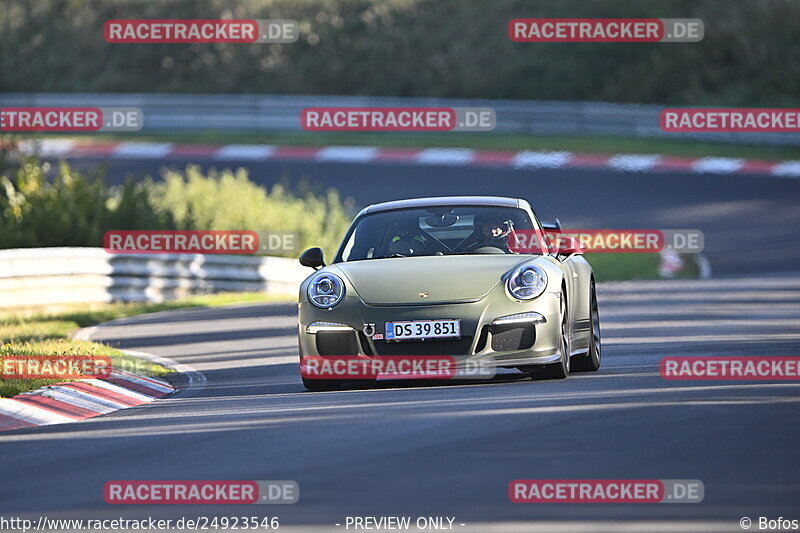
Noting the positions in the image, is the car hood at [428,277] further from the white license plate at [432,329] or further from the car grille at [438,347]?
the car grille at [438,347]

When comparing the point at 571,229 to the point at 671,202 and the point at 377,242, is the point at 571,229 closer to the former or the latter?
the point at 671,202

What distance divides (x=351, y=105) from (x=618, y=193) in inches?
378

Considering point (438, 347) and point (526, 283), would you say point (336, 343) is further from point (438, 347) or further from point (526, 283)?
point (526, 283)

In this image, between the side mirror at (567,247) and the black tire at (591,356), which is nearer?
the side mirror at (567,247)

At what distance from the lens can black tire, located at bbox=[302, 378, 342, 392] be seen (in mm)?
11039

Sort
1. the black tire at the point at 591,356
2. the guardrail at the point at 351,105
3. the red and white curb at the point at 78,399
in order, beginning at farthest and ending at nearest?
the guardrail at the point at 351,105 < the black tire at the point at 591,356 < the red and white curb at the point at 78,399

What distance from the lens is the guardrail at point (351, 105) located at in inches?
1451

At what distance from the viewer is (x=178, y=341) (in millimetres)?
16422

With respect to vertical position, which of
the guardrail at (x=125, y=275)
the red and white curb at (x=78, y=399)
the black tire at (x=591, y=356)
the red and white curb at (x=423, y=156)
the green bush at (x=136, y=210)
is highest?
the red and white curb at (x=423, y=156)

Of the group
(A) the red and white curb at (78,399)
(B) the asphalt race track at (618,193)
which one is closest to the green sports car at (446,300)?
(A) the red and white curb at (78,399)

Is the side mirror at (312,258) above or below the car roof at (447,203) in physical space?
below

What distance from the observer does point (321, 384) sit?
11.1 m

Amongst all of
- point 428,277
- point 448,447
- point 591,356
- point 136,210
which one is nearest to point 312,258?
point 428,277

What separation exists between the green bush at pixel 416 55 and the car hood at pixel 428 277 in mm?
29904
